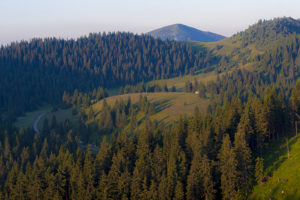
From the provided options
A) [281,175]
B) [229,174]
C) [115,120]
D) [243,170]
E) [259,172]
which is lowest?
[115,120]

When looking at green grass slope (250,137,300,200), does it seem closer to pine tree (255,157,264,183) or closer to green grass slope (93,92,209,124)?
pine tree (255,157,264,183)

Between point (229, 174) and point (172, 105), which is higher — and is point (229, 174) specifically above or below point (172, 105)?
above

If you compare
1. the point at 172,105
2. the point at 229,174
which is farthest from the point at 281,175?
the point at 172,105

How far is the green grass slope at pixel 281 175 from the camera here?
165ft

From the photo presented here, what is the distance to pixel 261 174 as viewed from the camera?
56219mm

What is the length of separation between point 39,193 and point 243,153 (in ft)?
151

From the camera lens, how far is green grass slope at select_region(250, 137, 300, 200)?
5044 centimetres

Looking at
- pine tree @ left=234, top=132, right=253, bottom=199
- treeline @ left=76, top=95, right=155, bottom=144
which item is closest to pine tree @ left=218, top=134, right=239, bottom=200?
pine tree @ left=234, top=132, right=253, bottom=199

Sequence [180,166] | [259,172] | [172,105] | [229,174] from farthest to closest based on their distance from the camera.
A: [172,105], [180,166], [259,172], [229,174]

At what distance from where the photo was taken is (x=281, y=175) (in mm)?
55906

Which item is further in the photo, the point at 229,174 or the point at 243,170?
the point at 243,170

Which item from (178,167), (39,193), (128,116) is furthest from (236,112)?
(128,116)

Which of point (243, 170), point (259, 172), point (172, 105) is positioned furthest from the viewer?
point (172, 105)

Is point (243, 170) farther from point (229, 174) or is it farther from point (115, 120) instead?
point (115, 120)
